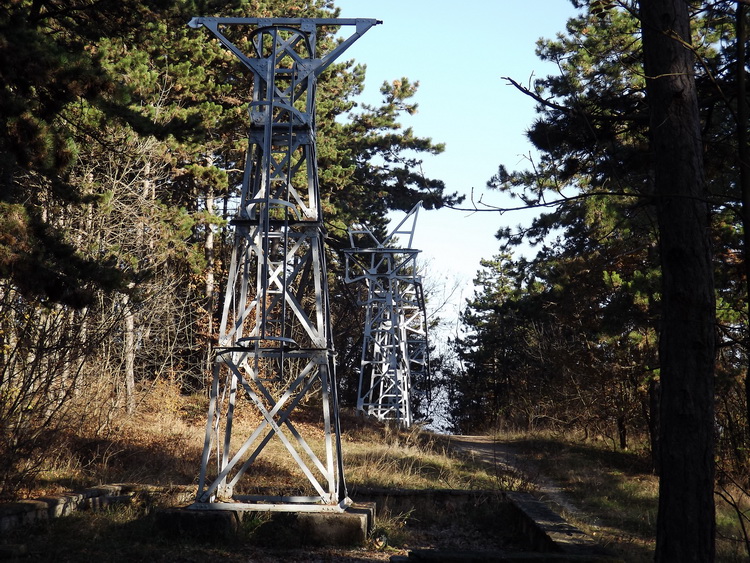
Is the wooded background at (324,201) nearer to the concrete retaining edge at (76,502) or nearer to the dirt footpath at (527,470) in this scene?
the concrete retaining edge at (76,502)

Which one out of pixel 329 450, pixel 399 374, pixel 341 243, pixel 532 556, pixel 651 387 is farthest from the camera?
pixel 341 243

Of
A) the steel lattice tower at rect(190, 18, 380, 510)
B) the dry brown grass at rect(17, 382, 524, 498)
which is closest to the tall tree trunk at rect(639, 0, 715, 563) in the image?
the steel lattice tower at rect(190, 18, 380, 510)

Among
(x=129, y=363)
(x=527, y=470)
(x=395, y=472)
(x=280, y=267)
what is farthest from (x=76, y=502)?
(x=527, y=470)

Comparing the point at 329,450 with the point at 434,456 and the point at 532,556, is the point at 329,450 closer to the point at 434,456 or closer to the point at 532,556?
the point at 532,556

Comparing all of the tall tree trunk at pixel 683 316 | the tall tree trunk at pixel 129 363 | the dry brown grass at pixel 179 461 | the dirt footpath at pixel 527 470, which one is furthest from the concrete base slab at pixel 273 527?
the tall tree trunk at pixel 129 363

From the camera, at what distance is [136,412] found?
14953 millimetres

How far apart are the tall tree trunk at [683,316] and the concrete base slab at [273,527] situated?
2.93 metres

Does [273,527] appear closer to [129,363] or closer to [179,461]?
[179,461]

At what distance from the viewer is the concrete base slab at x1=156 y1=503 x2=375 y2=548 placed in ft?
22.2

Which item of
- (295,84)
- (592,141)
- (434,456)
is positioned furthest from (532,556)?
(434,456)

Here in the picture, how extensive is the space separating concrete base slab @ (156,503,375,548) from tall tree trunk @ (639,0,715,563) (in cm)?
293

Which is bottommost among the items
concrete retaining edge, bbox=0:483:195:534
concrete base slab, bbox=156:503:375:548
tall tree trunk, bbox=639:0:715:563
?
concrete base slab, bbox=156:503:375:548

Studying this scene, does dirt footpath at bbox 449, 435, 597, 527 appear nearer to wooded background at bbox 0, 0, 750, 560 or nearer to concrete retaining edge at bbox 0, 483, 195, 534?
wooded background at bbox 0, 0, 750, 560

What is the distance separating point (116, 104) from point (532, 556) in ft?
18.1
